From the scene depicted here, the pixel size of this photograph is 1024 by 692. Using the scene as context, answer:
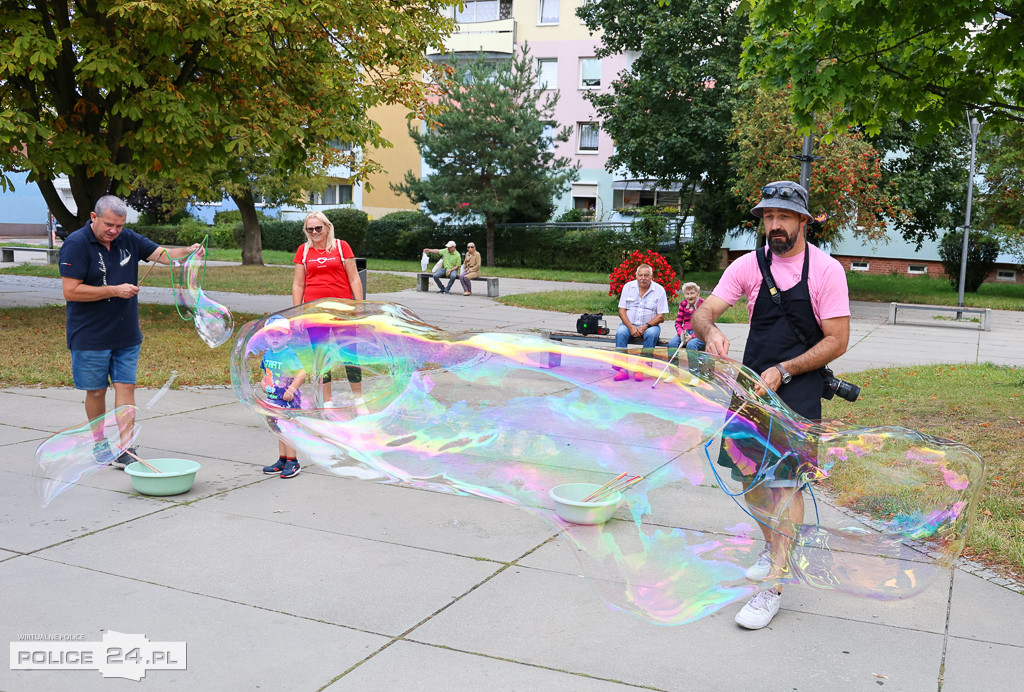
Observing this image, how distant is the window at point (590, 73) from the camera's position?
41031 mm

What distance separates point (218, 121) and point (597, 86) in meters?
31.8

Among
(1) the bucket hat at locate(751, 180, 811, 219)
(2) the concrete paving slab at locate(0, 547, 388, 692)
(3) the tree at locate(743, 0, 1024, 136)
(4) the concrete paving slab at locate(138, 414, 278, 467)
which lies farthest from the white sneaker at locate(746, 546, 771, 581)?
(3) the tree at locate(743, 0, 1024, 136)

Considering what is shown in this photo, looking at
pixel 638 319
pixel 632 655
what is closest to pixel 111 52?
pixel 638 319

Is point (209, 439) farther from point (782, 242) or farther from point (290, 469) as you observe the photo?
point (782, 242)

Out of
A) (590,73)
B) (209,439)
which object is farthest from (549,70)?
(209,439)

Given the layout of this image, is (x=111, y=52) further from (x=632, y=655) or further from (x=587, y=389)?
(x=632, y=655)

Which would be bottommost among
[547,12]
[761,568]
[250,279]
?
[250,279]

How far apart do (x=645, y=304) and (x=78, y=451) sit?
21.7 feet

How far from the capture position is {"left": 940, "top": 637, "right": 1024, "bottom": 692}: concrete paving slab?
132 inches

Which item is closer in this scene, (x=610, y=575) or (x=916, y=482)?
(x=916, y=482)

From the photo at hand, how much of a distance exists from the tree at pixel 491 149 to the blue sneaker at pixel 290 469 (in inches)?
1071

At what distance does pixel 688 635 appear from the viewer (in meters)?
3.75

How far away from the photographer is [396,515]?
17.1 ft

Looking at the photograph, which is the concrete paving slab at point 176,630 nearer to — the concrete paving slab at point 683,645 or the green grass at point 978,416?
the concrete paving slab at point 683,645
